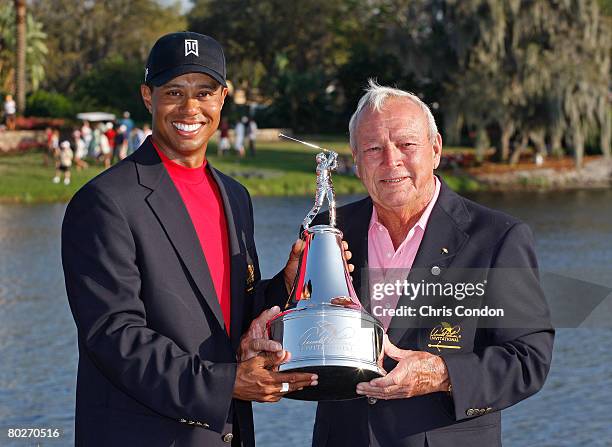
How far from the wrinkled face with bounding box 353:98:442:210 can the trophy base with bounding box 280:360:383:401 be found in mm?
779

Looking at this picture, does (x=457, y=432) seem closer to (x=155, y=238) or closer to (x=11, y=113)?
(x=155, y=238)

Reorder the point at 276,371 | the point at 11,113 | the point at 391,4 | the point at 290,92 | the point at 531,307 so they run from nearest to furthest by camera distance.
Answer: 1. the point at 276,371
2. the point at 531,307
3. the point at 11,113
4. the point at 290,92
5. the point at 391,4

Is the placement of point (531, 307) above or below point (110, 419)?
above

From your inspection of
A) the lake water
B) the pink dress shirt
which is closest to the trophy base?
the pink dress shirt

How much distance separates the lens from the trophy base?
364 centimetres

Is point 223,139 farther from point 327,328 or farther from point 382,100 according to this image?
point 327,328

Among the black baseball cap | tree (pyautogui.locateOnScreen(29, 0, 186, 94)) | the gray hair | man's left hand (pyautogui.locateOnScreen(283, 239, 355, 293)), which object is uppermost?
tree (pyautogui.locateOnScreen(29, 0, 186, 94))

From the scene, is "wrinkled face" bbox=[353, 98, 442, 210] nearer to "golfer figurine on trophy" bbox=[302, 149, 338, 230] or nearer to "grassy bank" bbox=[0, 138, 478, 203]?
"golfer figurine on trophy" bbox=[302, 149, 338, 230]

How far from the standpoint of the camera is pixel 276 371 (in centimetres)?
375

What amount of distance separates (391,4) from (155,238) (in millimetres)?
66298

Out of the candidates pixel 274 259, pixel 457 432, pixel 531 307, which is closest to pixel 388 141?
pixel 531 307

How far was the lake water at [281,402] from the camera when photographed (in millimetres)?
11125
